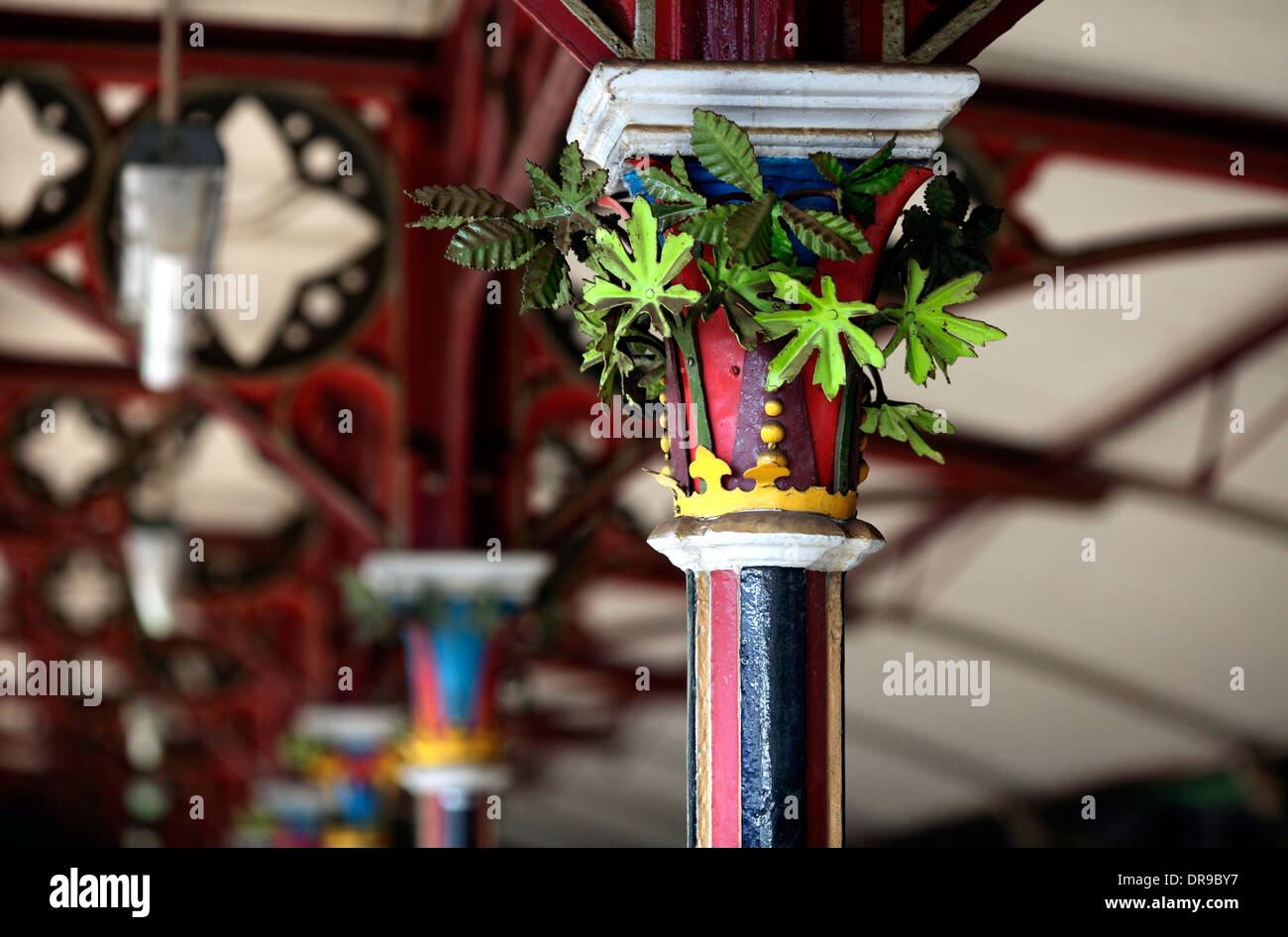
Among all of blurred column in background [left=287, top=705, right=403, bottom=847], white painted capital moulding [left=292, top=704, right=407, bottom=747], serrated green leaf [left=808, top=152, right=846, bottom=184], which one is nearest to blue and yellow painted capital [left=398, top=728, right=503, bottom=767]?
blurred column in background [left=287, top=705, right=403, bottom=847]

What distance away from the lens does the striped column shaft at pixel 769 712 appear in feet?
10.6

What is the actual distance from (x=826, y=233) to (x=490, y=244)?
1.92 ft

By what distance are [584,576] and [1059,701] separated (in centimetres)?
671

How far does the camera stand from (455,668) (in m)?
8.45

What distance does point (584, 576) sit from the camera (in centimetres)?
959

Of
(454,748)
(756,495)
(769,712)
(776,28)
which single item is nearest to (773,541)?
(756,495)

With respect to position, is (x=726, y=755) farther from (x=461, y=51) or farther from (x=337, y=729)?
(x=337, y=729)

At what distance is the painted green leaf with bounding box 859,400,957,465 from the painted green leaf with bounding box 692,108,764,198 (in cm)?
46

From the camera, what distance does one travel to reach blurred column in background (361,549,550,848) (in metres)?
8.24

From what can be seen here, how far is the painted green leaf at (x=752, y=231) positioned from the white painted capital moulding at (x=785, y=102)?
→ 0.17 metres

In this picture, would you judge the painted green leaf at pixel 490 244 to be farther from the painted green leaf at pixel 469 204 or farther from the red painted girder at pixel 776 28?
the red painted girder at pixel 776 28

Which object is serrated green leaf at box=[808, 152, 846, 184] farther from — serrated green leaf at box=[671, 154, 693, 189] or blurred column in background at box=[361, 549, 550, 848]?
blurred column in background at box=[361, 549, 550, 848]

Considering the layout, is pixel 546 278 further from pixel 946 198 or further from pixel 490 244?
pixel 946 198
